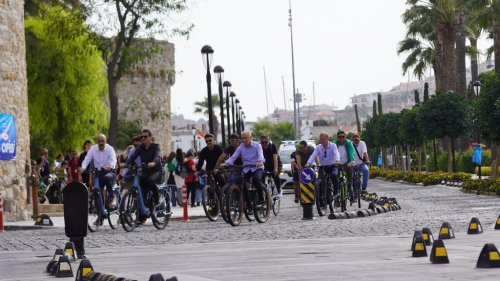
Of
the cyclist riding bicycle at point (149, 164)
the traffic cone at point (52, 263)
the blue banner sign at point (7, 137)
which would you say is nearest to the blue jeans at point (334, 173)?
the cyclist riding bicycle at point (149, 164)

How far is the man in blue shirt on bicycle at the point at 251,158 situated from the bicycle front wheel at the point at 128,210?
2.14m

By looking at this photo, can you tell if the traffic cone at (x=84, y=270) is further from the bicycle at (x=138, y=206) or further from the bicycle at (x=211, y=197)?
the bicycle at (x=211, y=197)

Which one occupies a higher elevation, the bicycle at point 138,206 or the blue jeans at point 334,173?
the blue jeans at point 334,173

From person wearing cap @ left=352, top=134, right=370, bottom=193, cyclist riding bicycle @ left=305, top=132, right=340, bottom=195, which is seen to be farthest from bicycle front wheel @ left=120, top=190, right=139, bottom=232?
person wearing cap @ left=352, top=134, right=370, bottom=193

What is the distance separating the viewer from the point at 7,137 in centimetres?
2561

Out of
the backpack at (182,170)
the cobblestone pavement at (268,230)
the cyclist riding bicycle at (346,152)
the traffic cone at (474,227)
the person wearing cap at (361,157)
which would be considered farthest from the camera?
the backpack at (182,170)

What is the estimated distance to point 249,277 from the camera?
1088 cm

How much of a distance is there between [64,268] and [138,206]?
8.95m

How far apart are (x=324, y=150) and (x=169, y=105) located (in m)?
52.0

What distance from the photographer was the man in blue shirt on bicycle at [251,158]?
22000 millimetres

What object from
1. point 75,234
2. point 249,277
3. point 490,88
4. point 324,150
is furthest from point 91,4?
point 249,277

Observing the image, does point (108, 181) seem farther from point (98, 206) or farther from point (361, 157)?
point (361, 157)

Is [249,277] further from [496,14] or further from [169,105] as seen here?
[169,105]

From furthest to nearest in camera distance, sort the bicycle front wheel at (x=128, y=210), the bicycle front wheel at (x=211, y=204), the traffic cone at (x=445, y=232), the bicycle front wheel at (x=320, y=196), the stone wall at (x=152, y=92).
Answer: the stone wall at (x=152, y=92), the bicycle front wheel at (x=320, y=196), the bicycle front wheel at (x=211, y=204), the bicycle front wheel at (x=128, y=210), the traffic cone at (x=445, y=232)
